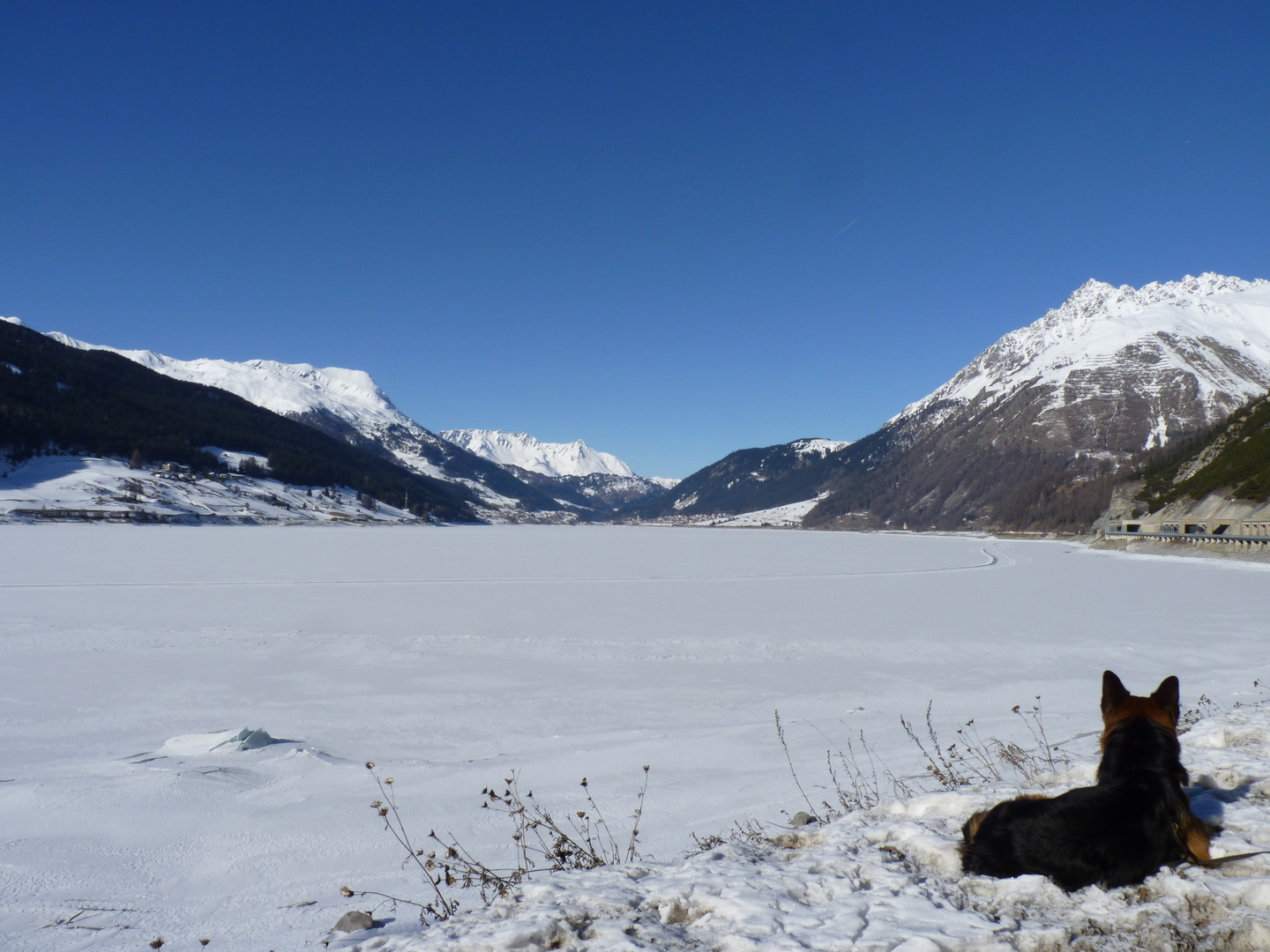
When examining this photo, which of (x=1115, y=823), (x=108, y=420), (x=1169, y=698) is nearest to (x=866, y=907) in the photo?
(x=1115, y=823)

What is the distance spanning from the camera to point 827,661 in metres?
12.7

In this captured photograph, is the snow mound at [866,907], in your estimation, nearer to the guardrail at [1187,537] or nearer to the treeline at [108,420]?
the guardrail at [1187,537]

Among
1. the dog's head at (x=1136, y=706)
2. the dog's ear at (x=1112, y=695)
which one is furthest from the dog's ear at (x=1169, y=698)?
the dog's ear at (x=1112, y=695)

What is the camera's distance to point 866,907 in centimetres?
307

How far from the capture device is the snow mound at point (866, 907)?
2684 millimetres

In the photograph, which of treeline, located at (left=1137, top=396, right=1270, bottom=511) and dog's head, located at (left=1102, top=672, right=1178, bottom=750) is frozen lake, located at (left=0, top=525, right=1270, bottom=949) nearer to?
dog's head, located at (left=1102, top=672, right=1178, bottom=750)

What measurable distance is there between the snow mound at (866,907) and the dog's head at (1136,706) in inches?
25.8

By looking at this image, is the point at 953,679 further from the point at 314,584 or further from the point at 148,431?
the point at 148,431

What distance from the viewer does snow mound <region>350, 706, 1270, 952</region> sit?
8.80 ft

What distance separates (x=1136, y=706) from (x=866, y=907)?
1.79 metres

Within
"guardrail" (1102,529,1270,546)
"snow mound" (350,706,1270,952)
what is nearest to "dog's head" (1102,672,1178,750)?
"snow mound" (350,706,1270,952)

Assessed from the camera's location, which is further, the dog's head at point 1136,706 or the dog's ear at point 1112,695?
the dog's ear at point 1112,695

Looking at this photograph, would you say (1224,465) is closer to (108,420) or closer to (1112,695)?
(1112,695)

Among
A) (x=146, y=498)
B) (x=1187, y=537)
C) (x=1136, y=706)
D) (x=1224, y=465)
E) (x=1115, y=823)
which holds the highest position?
(x=1224, y=465)
